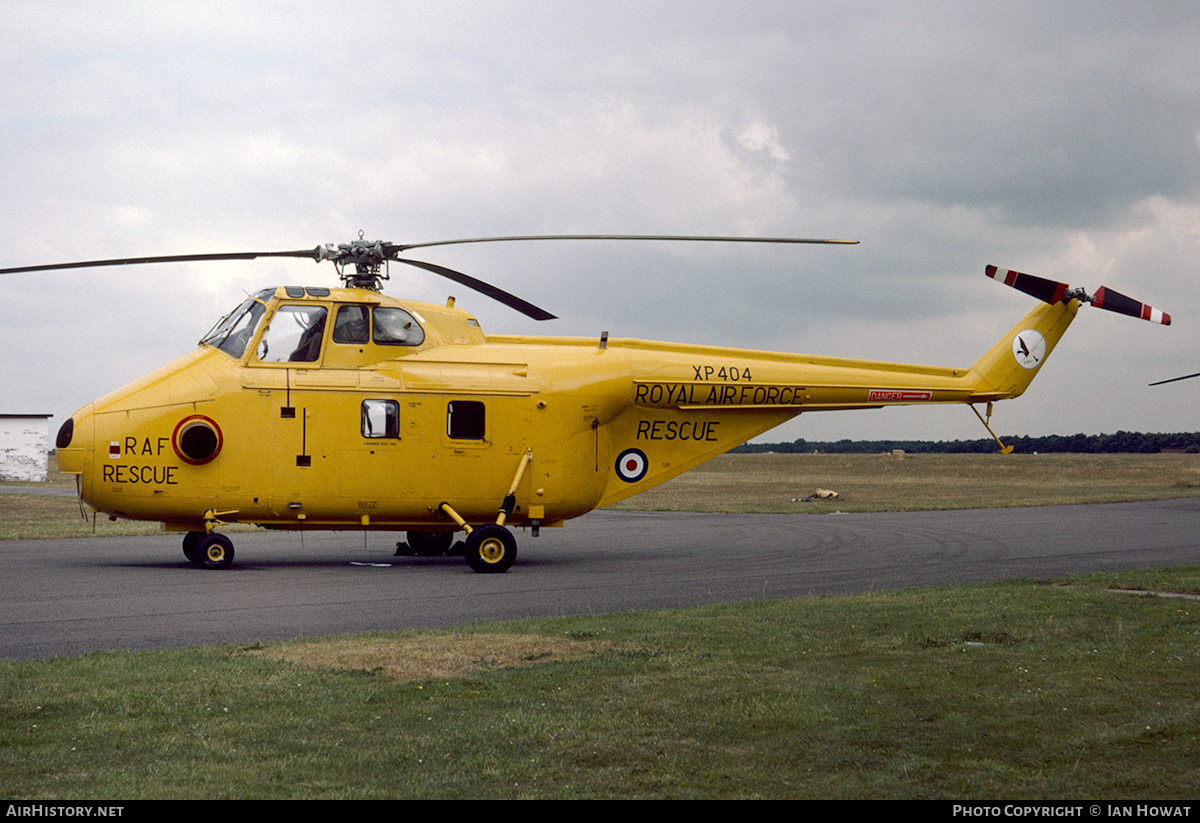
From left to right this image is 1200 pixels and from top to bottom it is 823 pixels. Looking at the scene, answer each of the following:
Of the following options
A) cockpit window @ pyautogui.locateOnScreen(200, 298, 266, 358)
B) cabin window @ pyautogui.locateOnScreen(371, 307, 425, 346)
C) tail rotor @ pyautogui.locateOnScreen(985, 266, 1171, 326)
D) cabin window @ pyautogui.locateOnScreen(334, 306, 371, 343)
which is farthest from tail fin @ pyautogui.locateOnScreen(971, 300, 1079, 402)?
cockpit window @ pyautogui.locateOnScreen(200, 298, 266, 358)

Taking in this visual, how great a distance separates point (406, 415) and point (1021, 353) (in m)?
12.3

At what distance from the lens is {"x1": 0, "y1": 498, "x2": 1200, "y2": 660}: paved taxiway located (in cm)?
1182

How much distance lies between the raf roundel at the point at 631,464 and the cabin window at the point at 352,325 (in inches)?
203

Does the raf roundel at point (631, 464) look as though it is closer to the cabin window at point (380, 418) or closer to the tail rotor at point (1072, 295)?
the cabin window at point (380, 418)

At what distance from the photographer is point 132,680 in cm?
815

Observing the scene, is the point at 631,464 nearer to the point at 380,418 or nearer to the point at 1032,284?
the point at 380,418

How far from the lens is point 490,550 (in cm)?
1744

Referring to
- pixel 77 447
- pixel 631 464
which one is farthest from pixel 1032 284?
pixel 77 447

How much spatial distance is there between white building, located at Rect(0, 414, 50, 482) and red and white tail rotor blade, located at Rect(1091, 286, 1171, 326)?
54.0m

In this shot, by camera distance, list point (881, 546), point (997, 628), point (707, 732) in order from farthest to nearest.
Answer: point (881, 546) → point (997, 628) → point (707, 732)

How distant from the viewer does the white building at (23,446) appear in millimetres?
55906
